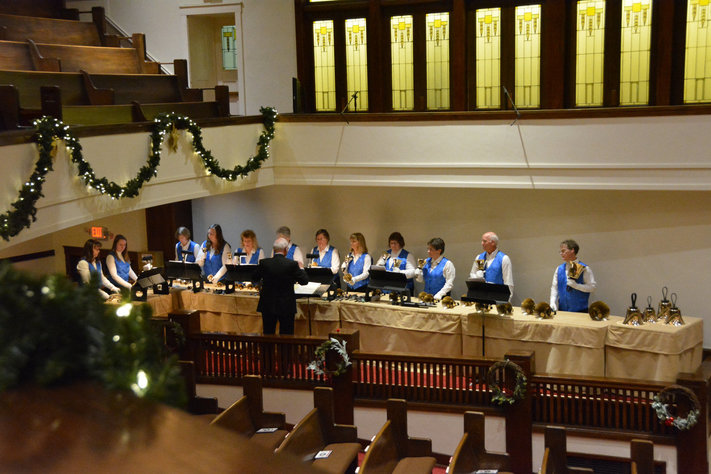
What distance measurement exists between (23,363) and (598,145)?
8.40 meters

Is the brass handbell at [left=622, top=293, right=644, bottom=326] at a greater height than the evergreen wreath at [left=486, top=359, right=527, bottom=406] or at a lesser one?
greater

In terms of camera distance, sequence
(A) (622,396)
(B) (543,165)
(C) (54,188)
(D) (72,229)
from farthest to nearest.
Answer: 1. (D) (72,229)
2. (B) (543,165)
3. (C) (54,188)
4. (A) (622,396)

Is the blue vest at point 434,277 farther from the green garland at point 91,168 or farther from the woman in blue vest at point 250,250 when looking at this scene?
the green garland at point 91,168

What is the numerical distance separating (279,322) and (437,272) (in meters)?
1.98

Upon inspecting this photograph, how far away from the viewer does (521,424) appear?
6297mm

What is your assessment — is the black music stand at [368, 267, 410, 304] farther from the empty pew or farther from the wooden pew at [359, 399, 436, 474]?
the empty pew

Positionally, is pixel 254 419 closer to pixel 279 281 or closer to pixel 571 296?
pixel 279 281

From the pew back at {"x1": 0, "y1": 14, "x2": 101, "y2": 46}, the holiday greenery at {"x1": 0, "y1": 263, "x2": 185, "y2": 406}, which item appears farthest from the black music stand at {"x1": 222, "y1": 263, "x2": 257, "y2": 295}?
the holiday greenery at {"x1": 0, "y1": 263, "x2": 185, "y2": 406}

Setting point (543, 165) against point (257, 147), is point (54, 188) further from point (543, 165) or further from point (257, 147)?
point (543, 165)

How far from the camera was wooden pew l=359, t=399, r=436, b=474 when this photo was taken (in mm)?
5031

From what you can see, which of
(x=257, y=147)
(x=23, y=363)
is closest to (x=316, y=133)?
(x=257, y=147)

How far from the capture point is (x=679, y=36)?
881 cm

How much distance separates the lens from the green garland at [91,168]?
615 centimetres

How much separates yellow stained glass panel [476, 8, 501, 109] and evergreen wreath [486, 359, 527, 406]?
14.8ft
